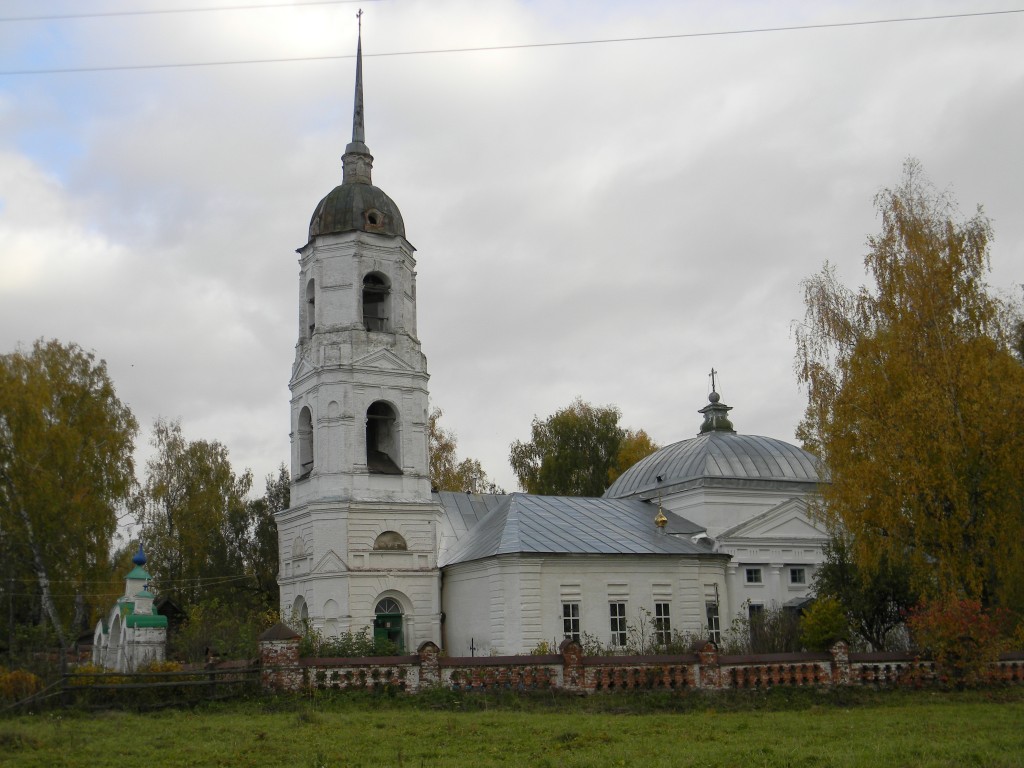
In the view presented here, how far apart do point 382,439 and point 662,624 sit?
29.8 ft

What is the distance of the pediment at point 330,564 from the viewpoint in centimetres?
2792

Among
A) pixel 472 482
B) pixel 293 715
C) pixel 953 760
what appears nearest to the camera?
pixel 953 760

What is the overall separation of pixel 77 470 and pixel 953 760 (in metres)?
27.6

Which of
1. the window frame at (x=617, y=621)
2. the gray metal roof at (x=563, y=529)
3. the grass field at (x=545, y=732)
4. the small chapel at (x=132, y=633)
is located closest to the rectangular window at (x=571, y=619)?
the window frame at (x=617, y=621)

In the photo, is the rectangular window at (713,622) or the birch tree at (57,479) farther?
the birch tree at (57,479)

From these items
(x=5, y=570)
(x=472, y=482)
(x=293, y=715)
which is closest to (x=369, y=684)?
(x=293, y=715)

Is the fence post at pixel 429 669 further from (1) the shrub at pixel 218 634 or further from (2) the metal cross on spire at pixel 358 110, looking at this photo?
(2) the metal cross on spire at pixel 358 110

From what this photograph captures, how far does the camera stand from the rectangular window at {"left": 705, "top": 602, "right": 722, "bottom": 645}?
2948 centimetres

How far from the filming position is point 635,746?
44.5 ft

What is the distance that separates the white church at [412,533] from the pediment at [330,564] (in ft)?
0.09

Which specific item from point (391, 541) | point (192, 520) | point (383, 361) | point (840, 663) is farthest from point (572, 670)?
point (192, 520)

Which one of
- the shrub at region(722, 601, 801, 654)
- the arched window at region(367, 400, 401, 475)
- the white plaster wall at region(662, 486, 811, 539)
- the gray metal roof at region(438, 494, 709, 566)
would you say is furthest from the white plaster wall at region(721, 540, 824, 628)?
the arched window at region(367, 400, 401, 475)

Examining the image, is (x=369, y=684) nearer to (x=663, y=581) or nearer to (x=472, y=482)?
(x=663, y=581)

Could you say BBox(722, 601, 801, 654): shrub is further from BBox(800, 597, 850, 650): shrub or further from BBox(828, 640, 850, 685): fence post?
BBox(828, 640, 850, 685): fence post
